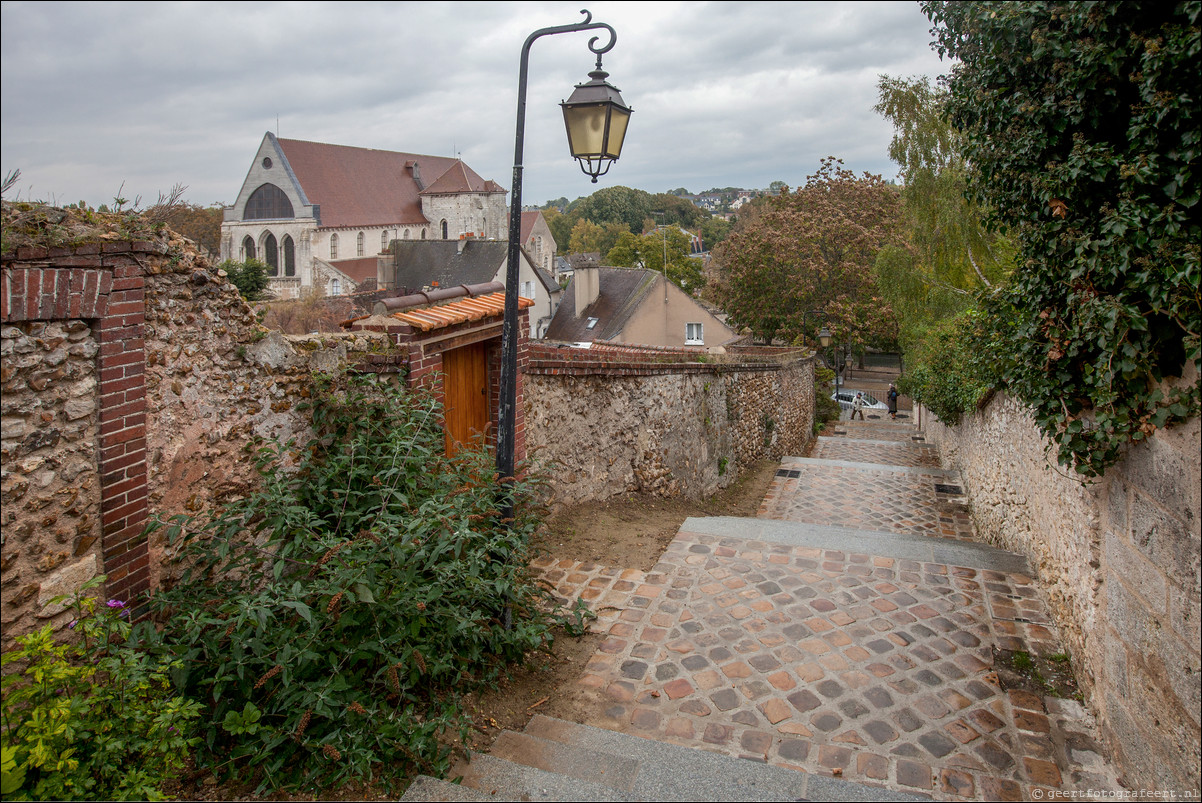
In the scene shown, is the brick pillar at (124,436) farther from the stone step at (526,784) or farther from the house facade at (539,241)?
the house facade at (539,241)

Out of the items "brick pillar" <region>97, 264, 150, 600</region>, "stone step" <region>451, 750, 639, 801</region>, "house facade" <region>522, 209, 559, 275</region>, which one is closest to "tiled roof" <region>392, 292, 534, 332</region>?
"brick pillar" <region>97, 264, 150, 600</region>

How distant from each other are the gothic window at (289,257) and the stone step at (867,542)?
48.6 m

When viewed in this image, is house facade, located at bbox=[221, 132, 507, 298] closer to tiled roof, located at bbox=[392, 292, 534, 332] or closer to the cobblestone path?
tiled roof, located at bbox=[392, 292, 534, 332]

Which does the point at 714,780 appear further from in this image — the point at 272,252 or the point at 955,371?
the point at 272,252

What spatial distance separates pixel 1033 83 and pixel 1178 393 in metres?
1.98

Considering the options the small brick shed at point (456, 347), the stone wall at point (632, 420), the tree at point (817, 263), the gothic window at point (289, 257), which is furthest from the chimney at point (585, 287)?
the small brick shed at point (456, 347)

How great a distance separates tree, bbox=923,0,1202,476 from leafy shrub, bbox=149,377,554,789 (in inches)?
117

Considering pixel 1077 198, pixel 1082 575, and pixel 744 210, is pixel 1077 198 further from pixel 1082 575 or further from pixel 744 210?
pixel 744 210

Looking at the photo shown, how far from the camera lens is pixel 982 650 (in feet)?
14.4

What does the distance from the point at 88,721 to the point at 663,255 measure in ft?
162

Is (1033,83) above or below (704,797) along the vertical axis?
above

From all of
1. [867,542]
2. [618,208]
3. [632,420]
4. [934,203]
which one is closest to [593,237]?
[618,208]

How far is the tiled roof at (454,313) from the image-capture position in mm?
5114

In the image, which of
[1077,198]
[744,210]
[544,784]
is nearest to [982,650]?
[1077,198]
